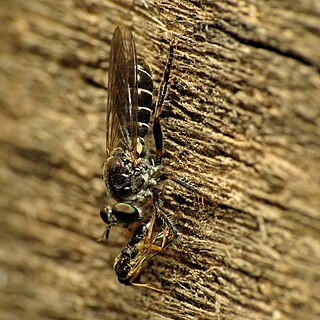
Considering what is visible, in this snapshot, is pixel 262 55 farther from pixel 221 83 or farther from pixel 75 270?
pixel 75 270

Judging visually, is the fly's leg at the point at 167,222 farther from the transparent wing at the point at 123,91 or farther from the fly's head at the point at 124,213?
the transparent wing at the point at 123,91

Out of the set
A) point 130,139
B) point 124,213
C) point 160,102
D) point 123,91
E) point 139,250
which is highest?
point 160,102

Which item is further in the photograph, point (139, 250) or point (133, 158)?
point (133, 158)

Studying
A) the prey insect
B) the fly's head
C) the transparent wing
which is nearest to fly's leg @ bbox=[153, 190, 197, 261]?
the prey insect

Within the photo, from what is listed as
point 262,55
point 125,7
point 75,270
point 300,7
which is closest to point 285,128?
point 262,55

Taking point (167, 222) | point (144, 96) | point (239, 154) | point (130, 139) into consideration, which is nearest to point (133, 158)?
point (130, 139)

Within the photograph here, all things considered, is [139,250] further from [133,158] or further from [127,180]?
[133,158]
